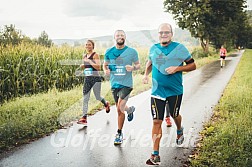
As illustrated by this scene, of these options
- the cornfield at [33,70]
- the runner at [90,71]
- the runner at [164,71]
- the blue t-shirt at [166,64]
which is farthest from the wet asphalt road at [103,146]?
the cornfield at [33,70]

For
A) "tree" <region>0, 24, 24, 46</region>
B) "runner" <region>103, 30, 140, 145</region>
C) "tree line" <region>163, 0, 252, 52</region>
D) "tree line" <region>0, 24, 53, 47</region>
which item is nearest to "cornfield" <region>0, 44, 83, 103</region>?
"tree line" <region>0, 24, 53, 47</region>

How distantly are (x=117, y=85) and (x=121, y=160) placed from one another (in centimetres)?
138

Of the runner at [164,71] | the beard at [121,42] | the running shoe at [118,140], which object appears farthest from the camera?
the running shoe at [118,140]

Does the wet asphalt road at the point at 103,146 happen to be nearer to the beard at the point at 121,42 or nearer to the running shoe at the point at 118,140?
the running shoe at the point at 118,140

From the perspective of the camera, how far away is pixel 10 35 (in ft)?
41.0

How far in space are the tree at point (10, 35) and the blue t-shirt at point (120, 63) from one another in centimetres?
727

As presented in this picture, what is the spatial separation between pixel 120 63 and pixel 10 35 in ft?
29.9

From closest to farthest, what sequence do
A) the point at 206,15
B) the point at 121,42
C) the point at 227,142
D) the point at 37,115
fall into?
1. the point at 227,142
2. the point at 121,42
3. the point at 37,115
4. the point at 206,15

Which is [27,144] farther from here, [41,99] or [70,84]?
[70,84]

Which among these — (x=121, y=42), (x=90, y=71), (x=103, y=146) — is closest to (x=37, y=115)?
(x=90, y=71)

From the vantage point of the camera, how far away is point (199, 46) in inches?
1638

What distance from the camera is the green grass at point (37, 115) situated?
536 cm

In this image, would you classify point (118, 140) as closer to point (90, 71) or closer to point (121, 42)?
point (121, 42)

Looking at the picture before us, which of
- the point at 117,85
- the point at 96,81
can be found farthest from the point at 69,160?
the point at 96,81
